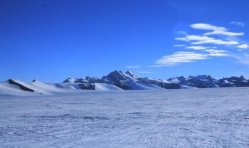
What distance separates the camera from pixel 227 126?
45.5 feet

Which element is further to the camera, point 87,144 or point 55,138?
point 55,138

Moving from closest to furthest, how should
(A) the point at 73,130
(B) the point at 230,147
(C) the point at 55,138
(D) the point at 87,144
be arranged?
(B) the point at 230,147 → (D) the point at 87,144 → (C) the point at 55,138 → (A) the point at 73,130

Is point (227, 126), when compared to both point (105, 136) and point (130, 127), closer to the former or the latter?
point (130, 127)

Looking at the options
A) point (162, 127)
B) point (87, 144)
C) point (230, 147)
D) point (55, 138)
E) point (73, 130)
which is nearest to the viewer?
point (230, 147)

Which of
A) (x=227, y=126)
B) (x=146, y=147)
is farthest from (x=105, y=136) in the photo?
(x=227, y=126)

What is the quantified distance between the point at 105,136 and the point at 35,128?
3412 mm

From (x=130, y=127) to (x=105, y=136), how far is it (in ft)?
7.81

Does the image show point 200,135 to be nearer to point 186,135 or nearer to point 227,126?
point 186,135

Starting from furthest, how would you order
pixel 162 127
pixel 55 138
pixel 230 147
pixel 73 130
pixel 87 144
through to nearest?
pixel 162 127, pixel 73 130, pixel 55 138, pixel 87 144, pixel 230 147

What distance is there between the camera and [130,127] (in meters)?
13.9

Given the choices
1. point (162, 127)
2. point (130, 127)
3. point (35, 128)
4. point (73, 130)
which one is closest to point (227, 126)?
point (162, 127)

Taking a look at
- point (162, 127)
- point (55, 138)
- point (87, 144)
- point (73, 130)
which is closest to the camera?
point (87, 144)

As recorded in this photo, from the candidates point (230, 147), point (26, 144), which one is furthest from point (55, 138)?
point (230, 147)

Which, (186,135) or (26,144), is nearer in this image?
(26,144)
